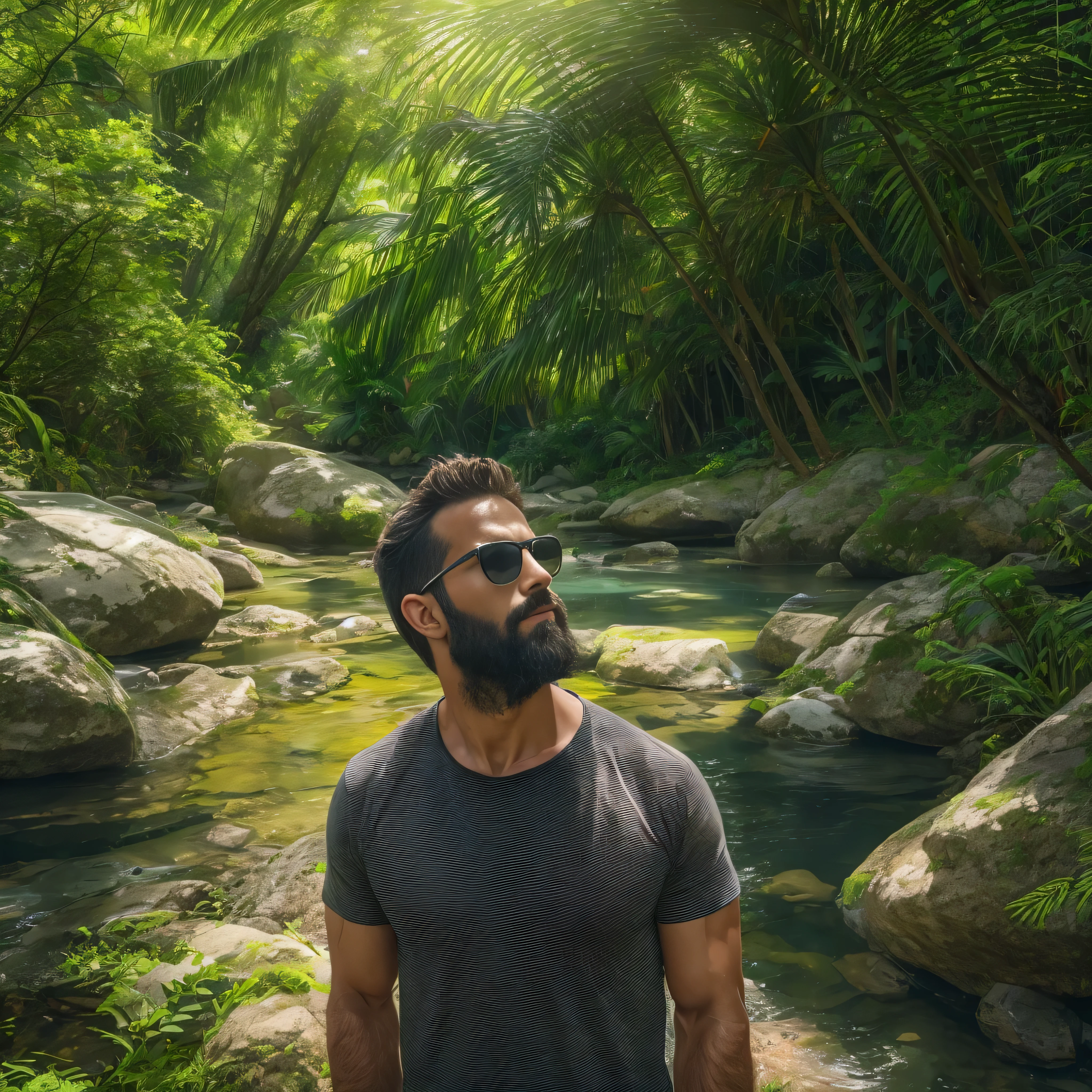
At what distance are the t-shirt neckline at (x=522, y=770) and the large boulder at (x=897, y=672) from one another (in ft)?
13.3

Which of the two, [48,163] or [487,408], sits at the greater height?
[48,163]

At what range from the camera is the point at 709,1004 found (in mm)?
1491

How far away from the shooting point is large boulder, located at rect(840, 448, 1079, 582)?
30.3 feet

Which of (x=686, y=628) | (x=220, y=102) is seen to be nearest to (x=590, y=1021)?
(x=686, y=628)

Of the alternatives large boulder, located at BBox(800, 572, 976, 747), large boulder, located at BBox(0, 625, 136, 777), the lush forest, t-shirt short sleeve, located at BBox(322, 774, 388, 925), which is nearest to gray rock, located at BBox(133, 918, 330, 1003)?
t-shirt short sleeve, located at BBox(322, 774, 388, 925)

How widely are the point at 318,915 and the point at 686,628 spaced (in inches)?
227

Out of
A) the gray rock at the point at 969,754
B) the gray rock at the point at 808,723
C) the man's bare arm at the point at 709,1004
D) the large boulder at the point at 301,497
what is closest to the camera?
the man's bare arm at the point at 709,1004

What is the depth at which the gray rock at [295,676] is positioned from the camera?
7078 mm

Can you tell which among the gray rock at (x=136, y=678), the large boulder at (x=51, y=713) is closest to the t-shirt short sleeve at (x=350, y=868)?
the large boulder at (x=51, y=713)

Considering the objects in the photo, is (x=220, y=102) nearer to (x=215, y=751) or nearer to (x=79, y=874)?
(x=215, y=751)

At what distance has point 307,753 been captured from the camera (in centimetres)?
577

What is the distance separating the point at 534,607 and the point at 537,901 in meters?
0.46

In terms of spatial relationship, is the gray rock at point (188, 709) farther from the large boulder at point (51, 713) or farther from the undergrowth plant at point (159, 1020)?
the undergrowth plant at point (159, 1020)

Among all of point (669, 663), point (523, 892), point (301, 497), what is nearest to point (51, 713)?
point (669, 663)
